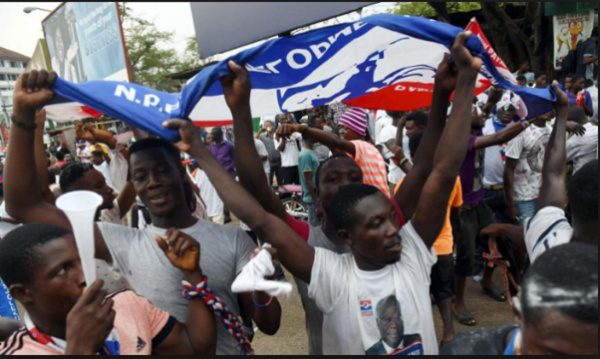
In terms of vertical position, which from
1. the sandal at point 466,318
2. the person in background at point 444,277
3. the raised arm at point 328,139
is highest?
the raised arm at point 328,139

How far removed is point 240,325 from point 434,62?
1746 millimetres

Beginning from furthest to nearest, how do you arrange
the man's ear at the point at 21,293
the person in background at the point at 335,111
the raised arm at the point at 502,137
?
the person in background at the point at 335,111 < the raised arm at the point at 502,137 < the man's ear at the point at 21,293

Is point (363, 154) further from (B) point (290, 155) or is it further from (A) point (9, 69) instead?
(A) point (9, 69)

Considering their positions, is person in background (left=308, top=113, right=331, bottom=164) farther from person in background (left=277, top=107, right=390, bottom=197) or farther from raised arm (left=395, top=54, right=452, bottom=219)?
raised arm (left=395, top=54, right=452, bottom=219)

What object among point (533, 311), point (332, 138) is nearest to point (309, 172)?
point (332, 138)

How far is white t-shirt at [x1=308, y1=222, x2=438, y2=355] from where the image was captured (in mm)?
1867

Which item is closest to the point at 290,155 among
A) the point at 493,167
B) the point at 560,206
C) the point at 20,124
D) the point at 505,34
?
the point at 493,167

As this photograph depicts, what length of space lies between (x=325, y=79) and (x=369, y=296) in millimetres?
1335

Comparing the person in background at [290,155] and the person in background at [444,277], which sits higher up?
the person in background at [290,155]

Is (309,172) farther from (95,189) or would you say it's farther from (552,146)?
(552,146)

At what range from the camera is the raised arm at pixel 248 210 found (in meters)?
1.86

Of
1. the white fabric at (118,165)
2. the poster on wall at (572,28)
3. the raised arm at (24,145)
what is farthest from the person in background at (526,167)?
the poster on wall at (572,28)

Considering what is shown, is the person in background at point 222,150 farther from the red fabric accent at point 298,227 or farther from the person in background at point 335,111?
the red fabric accent at point 298,227

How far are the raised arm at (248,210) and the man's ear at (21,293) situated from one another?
72cm
